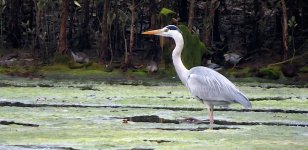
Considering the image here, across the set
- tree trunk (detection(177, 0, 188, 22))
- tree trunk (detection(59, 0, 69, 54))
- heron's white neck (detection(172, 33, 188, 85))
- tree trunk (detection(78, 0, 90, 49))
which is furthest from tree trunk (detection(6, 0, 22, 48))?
heron's white neck (detection(172, 33, 188, 85))

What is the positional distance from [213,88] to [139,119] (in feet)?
3.07

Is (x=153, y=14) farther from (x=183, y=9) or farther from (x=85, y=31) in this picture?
(x=183, y=9)

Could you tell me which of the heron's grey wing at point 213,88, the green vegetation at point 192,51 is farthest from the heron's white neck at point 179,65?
the green vegetation at point 192,51

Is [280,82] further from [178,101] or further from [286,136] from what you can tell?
[286,136]

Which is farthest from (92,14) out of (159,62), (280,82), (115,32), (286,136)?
(286,136)

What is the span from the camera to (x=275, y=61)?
19312 mm

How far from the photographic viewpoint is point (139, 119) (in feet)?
33.3

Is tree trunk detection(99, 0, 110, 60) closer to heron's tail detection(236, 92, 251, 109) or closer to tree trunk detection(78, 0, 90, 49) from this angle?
tree trunk detection(78, 0, 90, 49)

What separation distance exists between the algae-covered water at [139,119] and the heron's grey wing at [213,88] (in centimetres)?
27

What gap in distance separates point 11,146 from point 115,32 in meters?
12.7

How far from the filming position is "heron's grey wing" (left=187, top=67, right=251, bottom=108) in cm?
1008

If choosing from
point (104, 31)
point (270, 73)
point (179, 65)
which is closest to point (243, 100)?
point (179, 65)

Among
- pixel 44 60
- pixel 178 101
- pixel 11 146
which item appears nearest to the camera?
pixel 11 146

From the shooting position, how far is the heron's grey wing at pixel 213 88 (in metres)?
10.1
